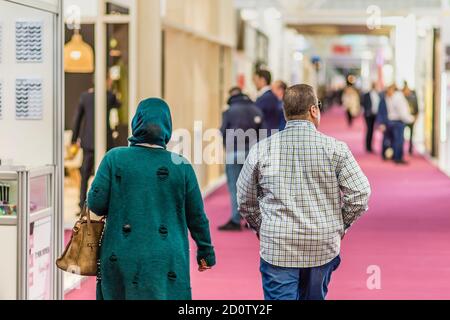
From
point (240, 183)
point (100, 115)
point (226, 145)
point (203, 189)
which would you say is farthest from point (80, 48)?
point (240, 183)

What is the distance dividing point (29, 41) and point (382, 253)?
165 inches

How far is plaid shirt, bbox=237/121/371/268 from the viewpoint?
4535 mm

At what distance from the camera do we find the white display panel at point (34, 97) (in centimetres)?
593

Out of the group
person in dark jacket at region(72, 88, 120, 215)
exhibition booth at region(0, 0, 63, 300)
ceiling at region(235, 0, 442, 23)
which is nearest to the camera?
exhibition booth at region(0, 0, 63, 300)

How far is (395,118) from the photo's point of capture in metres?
18.3

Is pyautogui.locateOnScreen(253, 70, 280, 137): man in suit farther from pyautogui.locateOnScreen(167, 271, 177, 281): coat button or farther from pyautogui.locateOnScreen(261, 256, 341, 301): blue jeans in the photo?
pyautogui.locateOnScreen(167, 271, 177, 281): coat button

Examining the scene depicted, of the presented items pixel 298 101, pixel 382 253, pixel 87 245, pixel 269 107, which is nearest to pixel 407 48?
pixel 269 107

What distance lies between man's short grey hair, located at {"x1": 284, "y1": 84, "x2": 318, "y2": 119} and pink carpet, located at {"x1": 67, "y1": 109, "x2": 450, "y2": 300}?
2.58m

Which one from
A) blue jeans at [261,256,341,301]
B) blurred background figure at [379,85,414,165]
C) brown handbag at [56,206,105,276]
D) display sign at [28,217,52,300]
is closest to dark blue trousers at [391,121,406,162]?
blurred background figure at [379,85,414,165]

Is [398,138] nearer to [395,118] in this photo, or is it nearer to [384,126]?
[395,118]

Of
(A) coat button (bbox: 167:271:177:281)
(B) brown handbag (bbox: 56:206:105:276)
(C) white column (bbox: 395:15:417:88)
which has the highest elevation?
(C) white column (bbox: 395:15:417:88)
